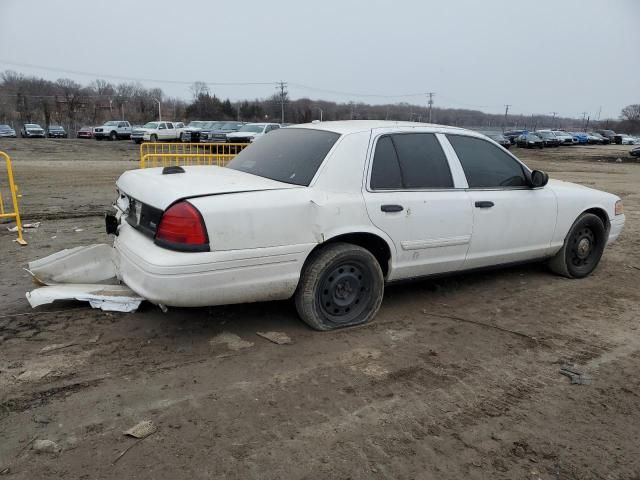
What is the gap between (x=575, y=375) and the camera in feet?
11.1

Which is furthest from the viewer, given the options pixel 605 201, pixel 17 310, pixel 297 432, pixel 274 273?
pixel 605 201

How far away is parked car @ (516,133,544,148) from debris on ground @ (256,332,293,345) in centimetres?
4800

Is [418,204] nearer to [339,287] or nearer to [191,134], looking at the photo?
[339,287]

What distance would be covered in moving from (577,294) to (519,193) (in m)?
1.27

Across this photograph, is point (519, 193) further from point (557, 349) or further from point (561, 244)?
point (557, 349)

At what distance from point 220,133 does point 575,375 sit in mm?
30218

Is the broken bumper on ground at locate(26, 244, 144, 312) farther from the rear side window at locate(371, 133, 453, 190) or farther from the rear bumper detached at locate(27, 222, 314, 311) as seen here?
the rear side window at locate(371, 133, 453, 190)

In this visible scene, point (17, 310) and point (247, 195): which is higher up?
point (247, 195)

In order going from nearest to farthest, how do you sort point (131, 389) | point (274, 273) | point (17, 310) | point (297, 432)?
1. point (297, 432)
2. point (131, 389)
3. point (274, 273)
4. point (17, 310)

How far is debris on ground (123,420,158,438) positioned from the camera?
2594 mm

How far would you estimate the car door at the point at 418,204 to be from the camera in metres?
3.94

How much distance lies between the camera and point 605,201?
5512mm

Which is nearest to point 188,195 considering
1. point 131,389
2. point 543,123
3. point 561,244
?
point 131,389

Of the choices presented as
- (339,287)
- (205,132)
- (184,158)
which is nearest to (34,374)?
(339,287)
